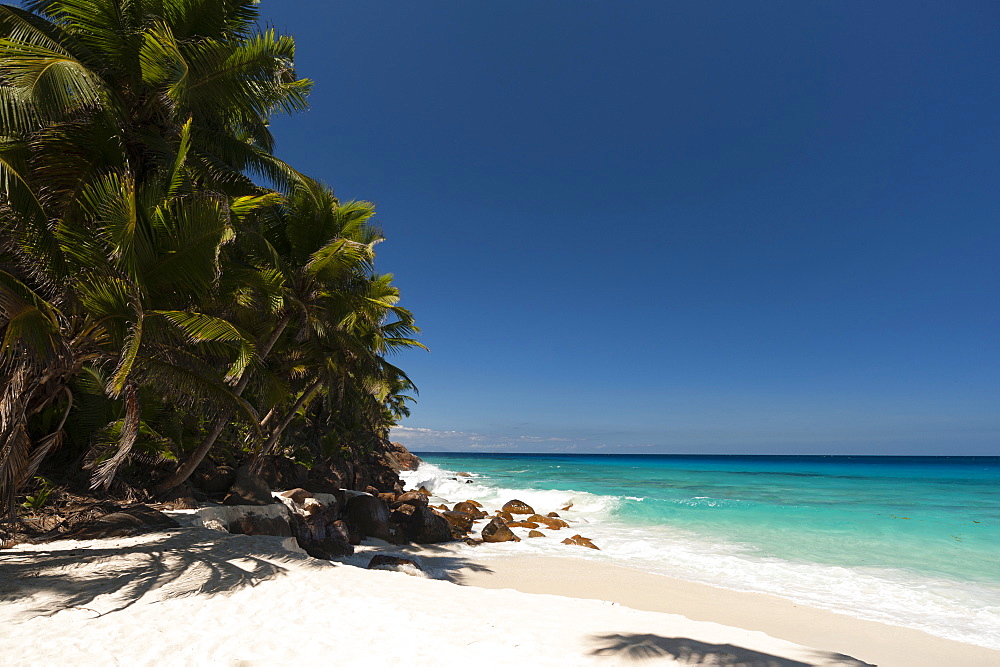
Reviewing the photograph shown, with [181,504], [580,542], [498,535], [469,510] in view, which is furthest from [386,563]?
[469,510]

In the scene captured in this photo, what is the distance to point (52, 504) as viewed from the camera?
24.4 ft

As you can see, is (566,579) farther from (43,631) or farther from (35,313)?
(35,313)

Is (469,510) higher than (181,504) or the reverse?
the reverse

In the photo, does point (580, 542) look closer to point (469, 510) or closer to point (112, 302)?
point (469, 510)

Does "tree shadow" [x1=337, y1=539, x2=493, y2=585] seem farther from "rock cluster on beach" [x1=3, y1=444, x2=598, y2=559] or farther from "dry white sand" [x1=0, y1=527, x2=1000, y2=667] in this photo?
"dry white sand" [x1=0, y1=527, x2=1000, y2=667]

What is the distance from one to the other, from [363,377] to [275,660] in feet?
31.5

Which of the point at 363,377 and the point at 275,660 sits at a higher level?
the point at 363,377

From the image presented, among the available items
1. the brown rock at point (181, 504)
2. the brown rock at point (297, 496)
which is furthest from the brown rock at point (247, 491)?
the brown rock at point (297, 496)

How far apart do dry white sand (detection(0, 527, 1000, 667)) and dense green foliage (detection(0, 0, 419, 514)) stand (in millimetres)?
1252

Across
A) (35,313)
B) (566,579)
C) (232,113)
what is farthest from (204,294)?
(566,579)

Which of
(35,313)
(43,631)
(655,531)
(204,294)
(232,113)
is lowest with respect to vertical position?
(655,531)

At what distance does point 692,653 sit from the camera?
4570 millimetres

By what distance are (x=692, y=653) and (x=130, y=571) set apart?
6344 mm

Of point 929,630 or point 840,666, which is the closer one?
point 840,666
